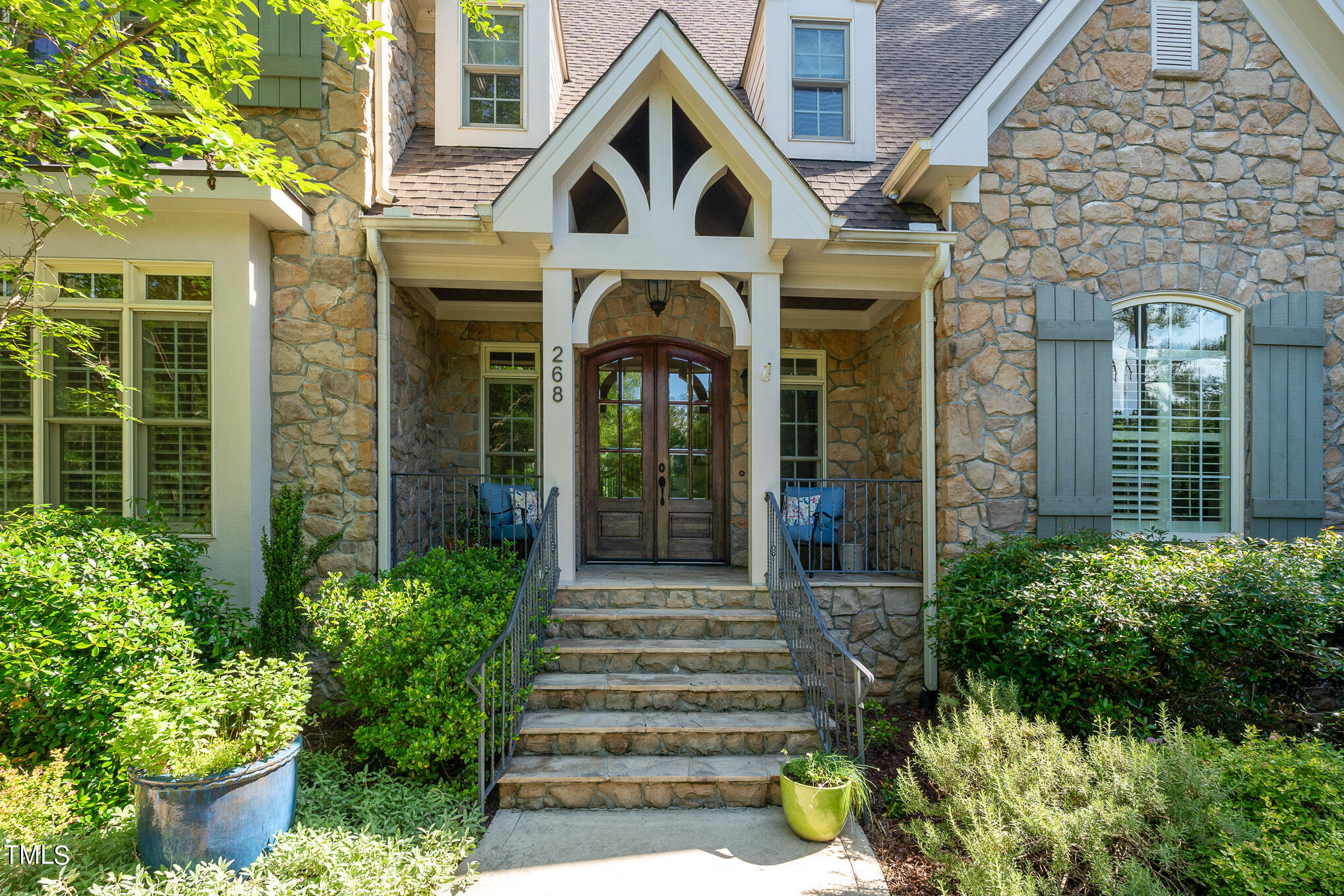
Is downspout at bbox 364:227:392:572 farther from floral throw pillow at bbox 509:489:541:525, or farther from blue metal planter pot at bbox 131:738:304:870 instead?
blue metal planter pot at bbox 131:738:304:870

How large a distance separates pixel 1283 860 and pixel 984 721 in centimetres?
118

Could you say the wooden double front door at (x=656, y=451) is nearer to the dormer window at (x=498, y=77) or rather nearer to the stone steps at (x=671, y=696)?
the dormer window at (x=498, y=77)

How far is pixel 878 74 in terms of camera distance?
7.39 meters

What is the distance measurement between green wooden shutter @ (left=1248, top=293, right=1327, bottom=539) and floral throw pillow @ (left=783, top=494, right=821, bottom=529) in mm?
3403

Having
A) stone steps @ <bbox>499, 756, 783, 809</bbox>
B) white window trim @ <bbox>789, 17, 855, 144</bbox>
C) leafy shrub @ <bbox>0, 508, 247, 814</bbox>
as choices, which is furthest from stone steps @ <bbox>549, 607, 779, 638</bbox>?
white window trim @ <bbox>789, 17, 855, 144</bbox>

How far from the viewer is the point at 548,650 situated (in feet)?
13.6

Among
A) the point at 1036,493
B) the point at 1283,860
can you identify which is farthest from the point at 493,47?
the point at 1283,860

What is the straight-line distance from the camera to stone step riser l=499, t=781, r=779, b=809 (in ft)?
11.6

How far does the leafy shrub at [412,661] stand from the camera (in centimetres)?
343

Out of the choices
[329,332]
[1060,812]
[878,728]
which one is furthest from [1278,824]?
[329,332]

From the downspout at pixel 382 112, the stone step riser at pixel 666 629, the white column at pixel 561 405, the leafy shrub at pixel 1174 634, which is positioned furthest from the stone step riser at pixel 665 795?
the downspout at pixel 382 112

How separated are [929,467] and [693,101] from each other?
331cm

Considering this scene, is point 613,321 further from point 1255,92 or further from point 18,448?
point 1255,92

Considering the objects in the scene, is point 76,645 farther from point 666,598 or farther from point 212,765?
point 666,598
